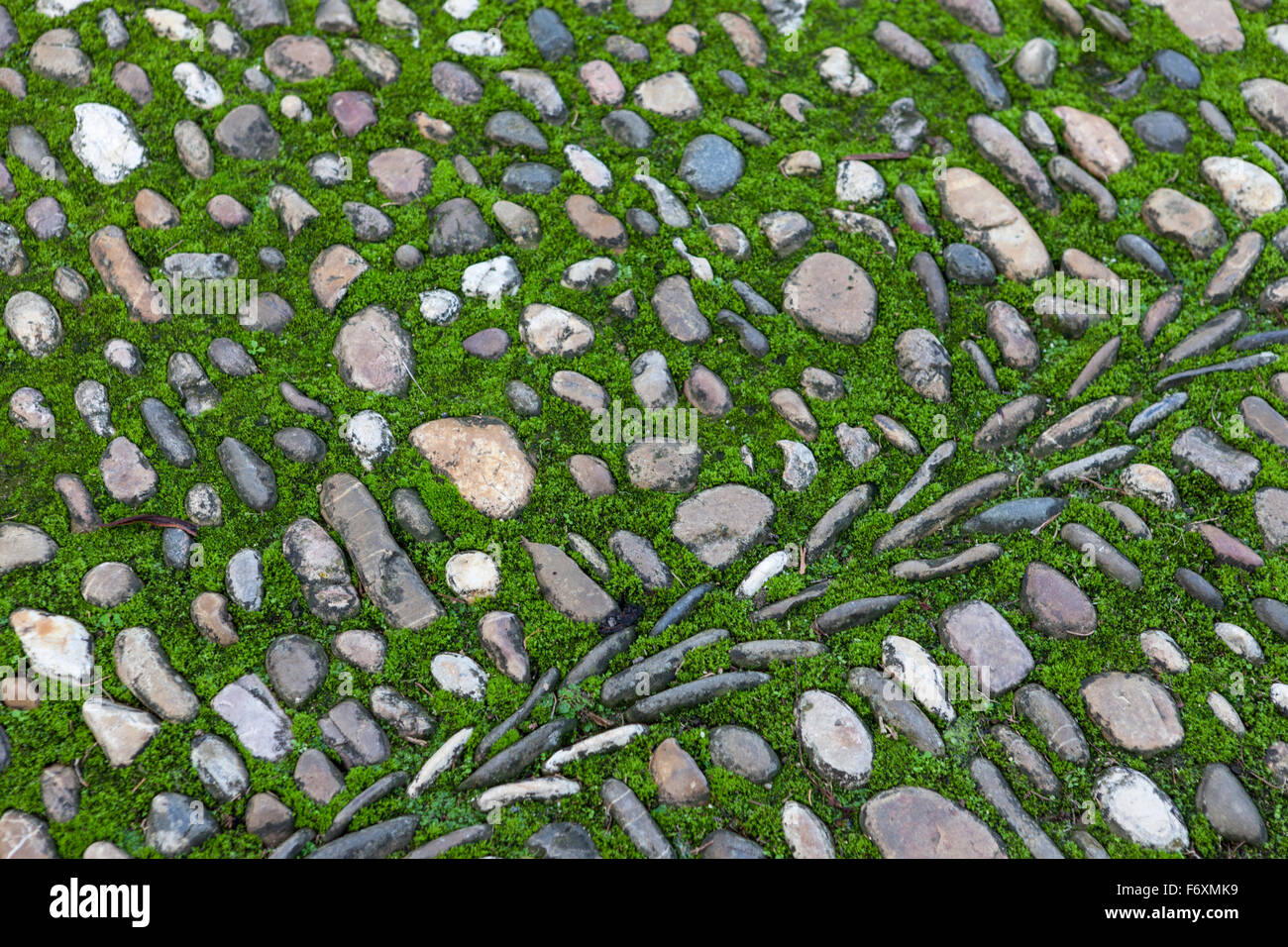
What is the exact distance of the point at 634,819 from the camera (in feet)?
13.6

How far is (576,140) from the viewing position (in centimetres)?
633

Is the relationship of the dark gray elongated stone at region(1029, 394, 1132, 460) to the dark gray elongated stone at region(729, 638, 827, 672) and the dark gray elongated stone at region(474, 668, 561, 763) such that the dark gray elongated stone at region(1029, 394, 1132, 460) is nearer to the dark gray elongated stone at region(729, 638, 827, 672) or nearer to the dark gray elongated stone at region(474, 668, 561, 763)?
the dark gray elongated stone at region(729, 638, 827, 672)

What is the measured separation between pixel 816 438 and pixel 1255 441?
251 centimetres

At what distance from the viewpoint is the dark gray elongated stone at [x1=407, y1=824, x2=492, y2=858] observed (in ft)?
13.3

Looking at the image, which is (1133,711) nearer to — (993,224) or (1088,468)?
(1088,468)

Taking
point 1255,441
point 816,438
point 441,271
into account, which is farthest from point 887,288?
point 441,271

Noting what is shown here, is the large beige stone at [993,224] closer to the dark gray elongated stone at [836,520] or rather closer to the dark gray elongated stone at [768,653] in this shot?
the dark gray elongated stone at [836,520]

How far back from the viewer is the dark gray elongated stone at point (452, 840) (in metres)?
4.05

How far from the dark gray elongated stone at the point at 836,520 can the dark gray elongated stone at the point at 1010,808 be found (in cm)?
132

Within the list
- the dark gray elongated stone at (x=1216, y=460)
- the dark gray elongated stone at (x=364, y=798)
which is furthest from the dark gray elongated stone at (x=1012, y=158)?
the dark gray elongated stone at (x=364, y=798)

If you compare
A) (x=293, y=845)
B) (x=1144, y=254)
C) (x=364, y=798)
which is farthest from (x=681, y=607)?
(x=1144, y=254)

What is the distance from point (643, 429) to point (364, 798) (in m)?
2.46
